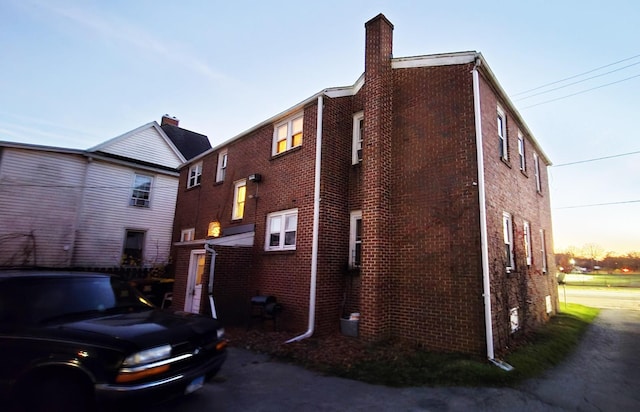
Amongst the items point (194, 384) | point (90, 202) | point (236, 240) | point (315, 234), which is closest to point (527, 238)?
point (315, 234)

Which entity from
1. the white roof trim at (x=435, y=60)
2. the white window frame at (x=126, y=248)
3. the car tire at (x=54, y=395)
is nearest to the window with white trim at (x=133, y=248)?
the white window frame at (x=126, y=248)

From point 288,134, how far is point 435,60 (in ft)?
17.3

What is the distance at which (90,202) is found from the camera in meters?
16.8

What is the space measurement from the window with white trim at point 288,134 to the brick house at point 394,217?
1.6 inches

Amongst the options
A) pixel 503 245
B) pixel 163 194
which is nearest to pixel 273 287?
pixel 503 245

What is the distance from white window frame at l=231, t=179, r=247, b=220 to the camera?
42.1 ft

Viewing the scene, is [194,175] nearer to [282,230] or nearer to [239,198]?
[239,198]

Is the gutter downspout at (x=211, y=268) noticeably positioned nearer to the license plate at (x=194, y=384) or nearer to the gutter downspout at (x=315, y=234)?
the gutter downspout at (x=315, y=234)

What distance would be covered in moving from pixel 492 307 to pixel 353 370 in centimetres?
338

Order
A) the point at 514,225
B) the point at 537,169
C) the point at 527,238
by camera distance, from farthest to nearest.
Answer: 1. the point at 537,169
2. the point at 527,238
3. the point at 514,225

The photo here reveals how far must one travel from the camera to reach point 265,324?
32.4ft

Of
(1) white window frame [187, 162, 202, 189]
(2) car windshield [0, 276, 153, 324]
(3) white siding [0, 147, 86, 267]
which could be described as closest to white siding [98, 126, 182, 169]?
(3) white siding [0, 147, 86, 267]

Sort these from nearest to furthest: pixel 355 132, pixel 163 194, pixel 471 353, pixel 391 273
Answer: pixel 471 353
pixel 391 273
pixel 355 132
pixel 163 194

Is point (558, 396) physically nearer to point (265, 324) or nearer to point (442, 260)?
point (442, 260)
